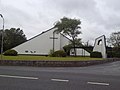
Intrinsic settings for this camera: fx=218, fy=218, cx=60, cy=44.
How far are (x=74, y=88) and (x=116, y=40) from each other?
2714 inches

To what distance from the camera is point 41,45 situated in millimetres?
62375

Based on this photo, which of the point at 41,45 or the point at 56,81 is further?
the point at 41,45

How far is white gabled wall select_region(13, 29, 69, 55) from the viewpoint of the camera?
202ft

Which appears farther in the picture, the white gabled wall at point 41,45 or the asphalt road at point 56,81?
the white gabled wall at point 41,45

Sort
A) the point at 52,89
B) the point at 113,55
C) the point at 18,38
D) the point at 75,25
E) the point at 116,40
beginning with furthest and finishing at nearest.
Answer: the point at 18,38
the point at 116,40
the point at 113,55
the point at 75,25
the point at 52,89

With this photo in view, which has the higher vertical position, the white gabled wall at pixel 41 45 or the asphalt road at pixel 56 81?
the white gabled wall at pixel 41 45

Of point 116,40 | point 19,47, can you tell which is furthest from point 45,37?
point 116,40

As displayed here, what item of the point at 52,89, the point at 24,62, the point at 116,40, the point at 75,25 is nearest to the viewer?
the point at 52,89

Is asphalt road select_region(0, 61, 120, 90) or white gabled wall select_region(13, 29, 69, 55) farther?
white gabled wall select_region(13, 29, 69, 55)

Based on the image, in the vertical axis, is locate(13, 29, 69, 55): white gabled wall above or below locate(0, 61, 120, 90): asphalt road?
above

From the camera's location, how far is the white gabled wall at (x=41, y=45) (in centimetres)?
6169

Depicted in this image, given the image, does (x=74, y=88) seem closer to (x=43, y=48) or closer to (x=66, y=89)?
(x=66, y=89)

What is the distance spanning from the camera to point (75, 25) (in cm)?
4753

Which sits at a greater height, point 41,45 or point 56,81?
point 41,45
